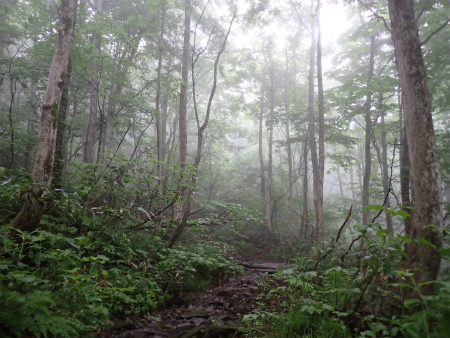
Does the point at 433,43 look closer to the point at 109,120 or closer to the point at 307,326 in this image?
the point at 307,326

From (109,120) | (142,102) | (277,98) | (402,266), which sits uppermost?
(277,98)

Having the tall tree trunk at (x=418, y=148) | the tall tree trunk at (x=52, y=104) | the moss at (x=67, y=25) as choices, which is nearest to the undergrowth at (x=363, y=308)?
the tall tree trunk at (x=418, y=148)

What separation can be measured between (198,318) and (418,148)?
4.35 m

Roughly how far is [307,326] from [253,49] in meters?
18.3

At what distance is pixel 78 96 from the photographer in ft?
48.0

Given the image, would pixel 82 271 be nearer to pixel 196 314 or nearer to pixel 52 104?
pixel 196 314

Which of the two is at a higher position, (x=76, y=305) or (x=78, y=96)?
(x=78, y=96)

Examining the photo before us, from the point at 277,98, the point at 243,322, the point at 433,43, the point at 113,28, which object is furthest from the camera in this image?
the point at 277,98

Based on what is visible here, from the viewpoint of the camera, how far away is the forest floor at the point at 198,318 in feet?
11.6

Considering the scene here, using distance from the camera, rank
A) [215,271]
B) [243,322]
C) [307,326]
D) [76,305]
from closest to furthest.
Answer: [76,305] → [307,326] → [243,322] → [215,271]

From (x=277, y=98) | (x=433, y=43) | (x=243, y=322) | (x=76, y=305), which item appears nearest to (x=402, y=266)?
(x=243, y=322)

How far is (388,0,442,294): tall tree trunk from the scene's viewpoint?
3389 mm

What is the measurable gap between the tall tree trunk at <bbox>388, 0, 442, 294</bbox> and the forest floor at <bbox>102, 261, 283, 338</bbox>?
104 inches

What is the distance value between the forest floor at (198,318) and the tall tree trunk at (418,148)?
2.63 meters
